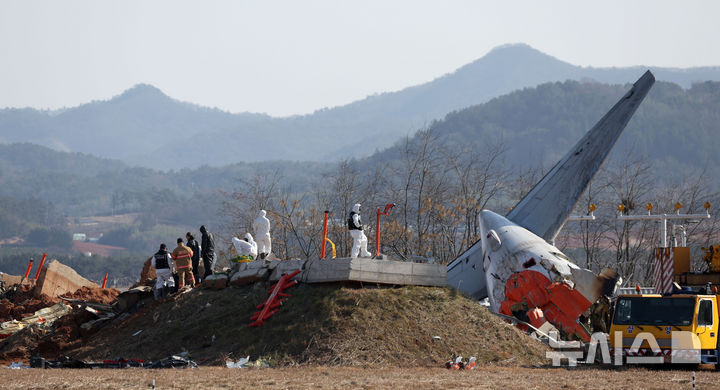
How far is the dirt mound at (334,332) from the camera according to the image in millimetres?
20719

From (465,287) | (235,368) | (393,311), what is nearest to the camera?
(235,368)

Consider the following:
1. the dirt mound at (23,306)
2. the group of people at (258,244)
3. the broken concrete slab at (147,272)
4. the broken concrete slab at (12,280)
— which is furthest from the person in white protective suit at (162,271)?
the broken concrete slab at (12,280)

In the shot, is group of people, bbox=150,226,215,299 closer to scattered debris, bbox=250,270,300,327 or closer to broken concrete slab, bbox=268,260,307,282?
broken concrete slab, bbox=268,260,307,282

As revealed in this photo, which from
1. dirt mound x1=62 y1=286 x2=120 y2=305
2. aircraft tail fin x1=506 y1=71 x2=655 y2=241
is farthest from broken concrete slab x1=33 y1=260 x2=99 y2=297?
aircraft tail fin x1=506 y1=71 x2=655 y2=241

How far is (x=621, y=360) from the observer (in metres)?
20.5

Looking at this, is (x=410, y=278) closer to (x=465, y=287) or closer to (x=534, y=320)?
(x=534, y=320)

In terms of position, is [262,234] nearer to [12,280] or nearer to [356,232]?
[356,232]

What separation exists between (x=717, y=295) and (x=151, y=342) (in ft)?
48.2

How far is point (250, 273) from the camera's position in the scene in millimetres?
25406

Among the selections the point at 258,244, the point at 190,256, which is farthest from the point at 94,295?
the point at 258,244

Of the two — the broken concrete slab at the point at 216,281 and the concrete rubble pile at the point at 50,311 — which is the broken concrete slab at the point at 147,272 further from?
the broken concrete slab at the point at 216,281

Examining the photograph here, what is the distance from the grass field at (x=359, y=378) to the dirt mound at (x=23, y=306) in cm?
1224

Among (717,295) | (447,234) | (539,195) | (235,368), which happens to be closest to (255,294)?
(235,368)

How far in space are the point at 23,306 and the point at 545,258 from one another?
19.5 meters
